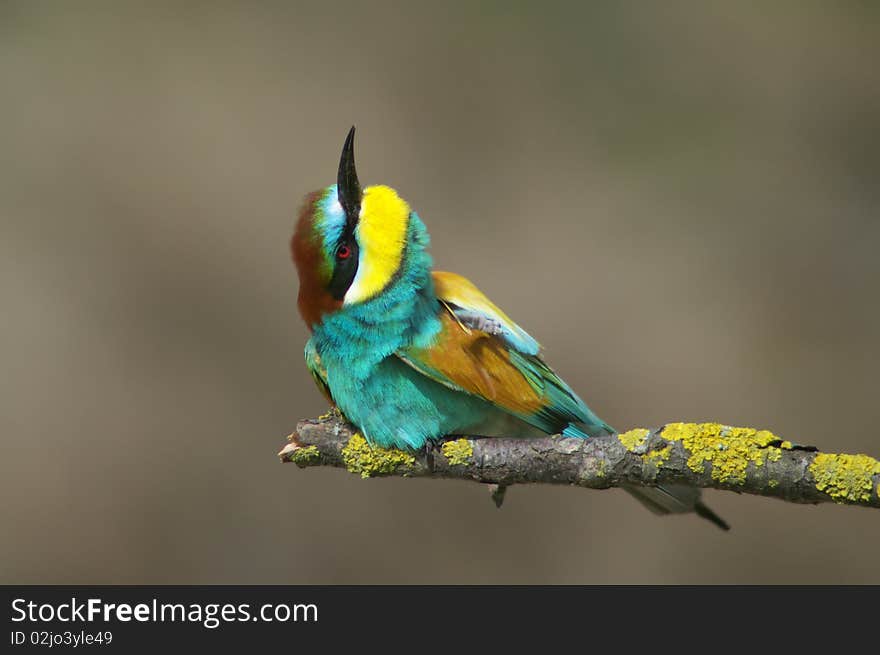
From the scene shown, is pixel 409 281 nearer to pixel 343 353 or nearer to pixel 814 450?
pixel 343 353

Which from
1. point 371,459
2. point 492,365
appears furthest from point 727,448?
point 371,459

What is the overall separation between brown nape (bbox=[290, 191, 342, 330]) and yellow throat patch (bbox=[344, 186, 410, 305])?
0.04 m

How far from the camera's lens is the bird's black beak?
52.4 inches

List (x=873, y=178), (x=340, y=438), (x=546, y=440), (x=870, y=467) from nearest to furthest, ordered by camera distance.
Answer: (x=870, y=467)
(x=546, y=440)
(x=340, y=438)
(x=873, y=178)

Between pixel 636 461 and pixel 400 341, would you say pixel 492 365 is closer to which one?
pixel 400 341

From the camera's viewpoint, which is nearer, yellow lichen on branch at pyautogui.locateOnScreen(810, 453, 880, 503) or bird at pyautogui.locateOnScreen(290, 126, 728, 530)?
yellow lichen on branch at pyautogui.locateOnScreen(810, 453, 880, 503)

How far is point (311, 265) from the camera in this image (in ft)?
4.46

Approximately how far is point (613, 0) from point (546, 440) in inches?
82.8

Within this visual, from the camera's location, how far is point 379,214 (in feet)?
4.43

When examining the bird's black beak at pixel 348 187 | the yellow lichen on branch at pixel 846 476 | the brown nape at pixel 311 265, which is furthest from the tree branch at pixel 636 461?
the bird's black beak at pixel 348 187

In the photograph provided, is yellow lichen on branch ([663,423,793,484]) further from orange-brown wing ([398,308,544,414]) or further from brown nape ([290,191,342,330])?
brown nape ([290,191,342,330])

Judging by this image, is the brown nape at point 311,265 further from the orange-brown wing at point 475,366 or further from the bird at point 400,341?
the orange-brown wing at point 475,366

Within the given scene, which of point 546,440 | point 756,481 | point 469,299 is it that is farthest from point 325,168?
point 756,481

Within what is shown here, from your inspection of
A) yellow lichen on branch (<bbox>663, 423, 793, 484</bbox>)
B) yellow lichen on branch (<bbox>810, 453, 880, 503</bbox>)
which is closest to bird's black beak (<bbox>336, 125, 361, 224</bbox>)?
yellow lichen on branch (<bbox>663, 423, 793, 484</bbox>)
